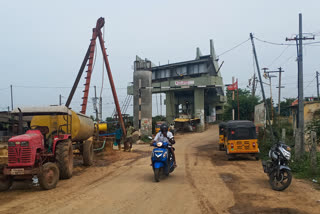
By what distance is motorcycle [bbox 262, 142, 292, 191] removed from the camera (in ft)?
25.2

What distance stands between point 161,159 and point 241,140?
760 cm

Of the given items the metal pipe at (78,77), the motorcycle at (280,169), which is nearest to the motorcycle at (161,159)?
the motorcycle at (280,169)

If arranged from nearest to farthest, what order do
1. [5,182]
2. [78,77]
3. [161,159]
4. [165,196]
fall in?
[165,196]
[5,182]
[161,159]
[78,77]

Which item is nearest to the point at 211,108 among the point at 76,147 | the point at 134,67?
the point at 134,67

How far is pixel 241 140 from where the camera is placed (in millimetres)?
15273

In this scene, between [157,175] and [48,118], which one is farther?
[48,118]

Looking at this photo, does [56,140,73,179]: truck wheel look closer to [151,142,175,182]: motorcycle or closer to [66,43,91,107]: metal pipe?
[151,142,175,182]: motorcycle

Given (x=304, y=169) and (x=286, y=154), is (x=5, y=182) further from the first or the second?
(x=304, y=169)

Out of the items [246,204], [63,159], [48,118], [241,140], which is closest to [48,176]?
[63,159]

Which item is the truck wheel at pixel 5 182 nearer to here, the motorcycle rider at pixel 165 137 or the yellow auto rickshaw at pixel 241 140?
the motorcycle rider at pixel 165 137

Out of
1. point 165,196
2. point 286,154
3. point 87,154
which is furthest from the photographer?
point 87,154

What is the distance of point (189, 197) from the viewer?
700cm

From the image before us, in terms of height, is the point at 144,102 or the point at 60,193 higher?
the point at 144,102

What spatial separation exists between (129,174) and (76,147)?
3.65 metres
